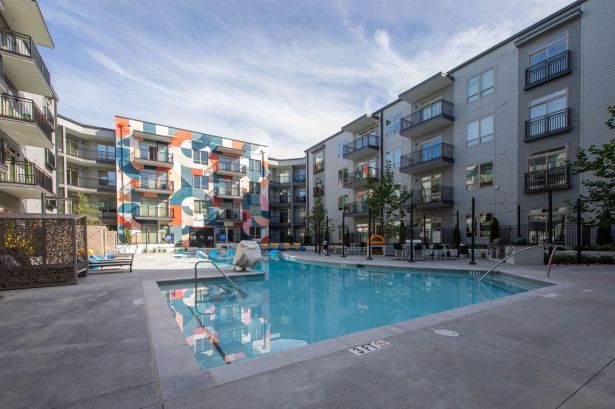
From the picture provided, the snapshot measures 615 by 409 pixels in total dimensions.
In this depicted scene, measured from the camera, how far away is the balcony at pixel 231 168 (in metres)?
34.6

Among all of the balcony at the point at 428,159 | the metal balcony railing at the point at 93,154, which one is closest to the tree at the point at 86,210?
the metal balcony railing at the point at 93,154

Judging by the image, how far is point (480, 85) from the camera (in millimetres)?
18797

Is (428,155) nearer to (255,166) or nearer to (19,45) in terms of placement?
(255,166)

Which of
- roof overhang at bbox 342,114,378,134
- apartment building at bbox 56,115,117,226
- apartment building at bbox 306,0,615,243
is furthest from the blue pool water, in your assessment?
apartment building at bbox 56,115,117,226

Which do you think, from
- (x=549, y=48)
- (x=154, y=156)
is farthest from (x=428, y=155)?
(x=154, y=156)

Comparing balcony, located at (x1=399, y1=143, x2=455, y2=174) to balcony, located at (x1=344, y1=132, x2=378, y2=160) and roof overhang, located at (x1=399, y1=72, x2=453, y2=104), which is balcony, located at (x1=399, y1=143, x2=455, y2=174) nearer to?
balcony, located at (x1=344, y1=132, x2=378, y2=160)

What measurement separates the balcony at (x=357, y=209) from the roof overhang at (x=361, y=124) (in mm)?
7191

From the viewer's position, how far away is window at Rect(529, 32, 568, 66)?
603 inches

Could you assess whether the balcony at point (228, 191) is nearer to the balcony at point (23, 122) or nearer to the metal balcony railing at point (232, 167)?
the metal balcony railing at point (232, 167)

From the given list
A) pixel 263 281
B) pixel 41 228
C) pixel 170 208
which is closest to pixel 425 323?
pixel 263 281

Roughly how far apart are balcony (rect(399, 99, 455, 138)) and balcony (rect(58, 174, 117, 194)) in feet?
92.1

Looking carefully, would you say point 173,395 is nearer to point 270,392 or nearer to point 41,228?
point 270,392

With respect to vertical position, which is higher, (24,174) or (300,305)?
(24,174)

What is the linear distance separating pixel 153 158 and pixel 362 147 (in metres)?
21.1
